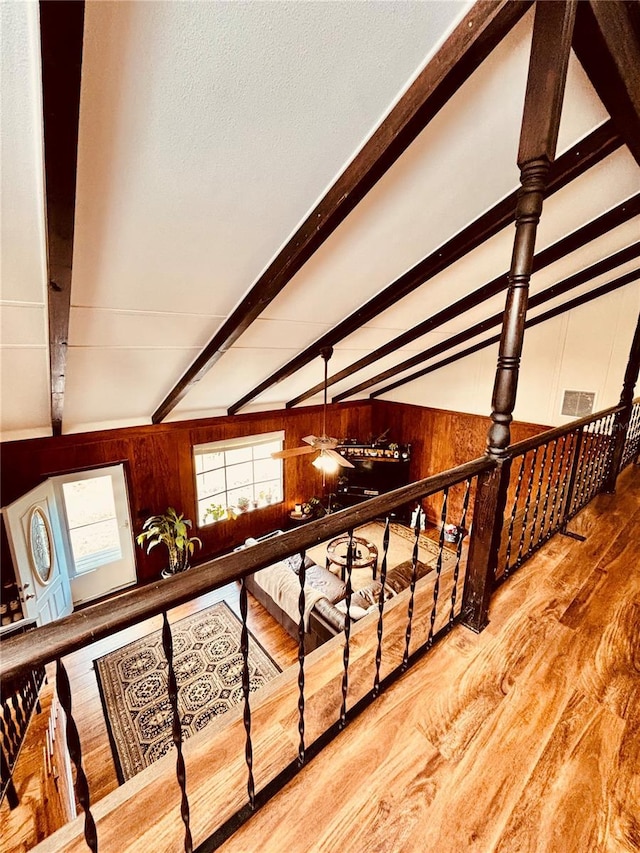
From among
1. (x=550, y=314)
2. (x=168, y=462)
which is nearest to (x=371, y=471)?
(x=168, y=462)

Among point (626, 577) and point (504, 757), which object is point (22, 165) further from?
point (626, 577)

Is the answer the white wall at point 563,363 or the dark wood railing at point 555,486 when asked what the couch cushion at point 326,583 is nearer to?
the dark wood railing at point 555,486

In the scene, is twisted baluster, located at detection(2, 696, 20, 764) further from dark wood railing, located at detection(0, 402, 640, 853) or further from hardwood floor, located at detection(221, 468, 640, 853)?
hardwood floor, located at detection(221, 468, 640, 853)

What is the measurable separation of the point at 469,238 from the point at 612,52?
1.30 metres

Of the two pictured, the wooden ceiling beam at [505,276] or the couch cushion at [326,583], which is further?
the couch cushion at [326,583]

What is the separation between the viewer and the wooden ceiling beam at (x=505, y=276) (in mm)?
2859

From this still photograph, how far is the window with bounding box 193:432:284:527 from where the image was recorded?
5.89m

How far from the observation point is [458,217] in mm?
2523

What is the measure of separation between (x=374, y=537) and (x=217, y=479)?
10.3ft

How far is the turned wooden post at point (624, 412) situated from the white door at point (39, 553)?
533 cm

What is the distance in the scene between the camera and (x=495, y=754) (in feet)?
4.12

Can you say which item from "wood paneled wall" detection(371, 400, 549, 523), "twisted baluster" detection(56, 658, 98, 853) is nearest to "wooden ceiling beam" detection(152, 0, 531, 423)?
"twisted baluster" detection(56, 658, 98, 853)

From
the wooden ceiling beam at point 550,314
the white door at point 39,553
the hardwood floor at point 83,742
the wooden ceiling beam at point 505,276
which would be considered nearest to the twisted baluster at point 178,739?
the hardwood floor at point 83,742

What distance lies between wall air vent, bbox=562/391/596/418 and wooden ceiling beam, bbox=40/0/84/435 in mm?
6015
